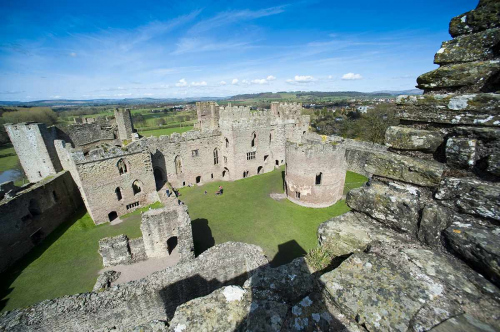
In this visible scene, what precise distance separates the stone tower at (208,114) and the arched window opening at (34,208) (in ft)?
55.5

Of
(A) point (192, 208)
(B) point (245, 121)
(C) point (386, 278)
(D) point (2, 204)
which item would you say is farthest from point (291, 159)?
(D) point (2, 204)

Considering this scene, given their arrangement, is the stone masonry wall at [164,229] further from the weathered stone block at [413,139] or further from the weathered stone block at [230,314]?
the weathered stone block at [413,139]

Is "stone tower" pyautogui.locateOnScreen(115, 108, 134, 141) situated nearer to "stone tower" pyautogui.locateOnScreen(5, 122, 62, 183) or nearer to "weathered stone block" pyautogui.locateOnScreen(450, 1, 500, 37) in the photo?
"stone tower" pyautogui.locateOnScreen(5, 122, 62, 183)

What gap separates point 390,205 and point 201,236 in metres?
14.2

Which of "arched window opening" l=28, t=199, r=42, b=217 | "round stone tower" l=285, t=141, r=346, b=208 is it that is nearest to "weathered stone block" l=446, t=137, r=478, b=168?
"round stone tower" l=285, t=141, r=346, b=208

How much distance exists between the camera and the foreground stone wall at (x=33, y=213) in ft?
44.2

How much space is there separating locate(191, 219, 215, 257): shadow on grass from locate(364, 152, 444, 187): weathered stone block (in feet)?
42.3

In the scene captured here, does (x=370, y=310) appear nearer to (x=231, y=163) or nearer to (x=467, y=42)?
(x=467, y=42)

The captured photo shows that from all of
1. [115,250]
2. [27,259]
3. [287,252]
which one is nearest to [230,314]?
[287,252]

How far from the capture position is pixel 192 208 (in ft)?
64.4

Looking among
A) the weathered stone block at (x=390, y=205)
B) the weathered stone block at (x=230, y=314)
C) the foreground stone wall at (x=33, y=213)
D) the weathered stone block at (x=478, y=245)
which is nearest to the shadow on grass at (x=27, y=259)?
the foreground stone wall at (x=33, y=213)

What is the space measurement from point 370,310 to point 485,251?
1.49 metres

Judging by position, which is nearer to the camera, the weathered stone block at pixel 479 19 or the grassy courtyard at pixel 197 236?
the weathered stone block at pixel 479 19

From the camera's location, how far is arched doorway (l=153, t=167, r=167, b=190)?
22000 mm
